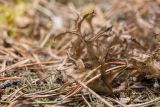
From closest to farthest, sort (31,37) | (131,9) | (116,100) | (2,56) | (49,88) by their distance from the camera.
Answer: (116,100) → (49,88) → (2,56) → (31,37) → (131,9)

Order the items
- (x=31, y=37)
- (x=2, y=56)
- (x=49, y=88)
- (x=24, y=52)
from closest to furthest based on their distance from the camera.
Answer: (x=49, y=88) < (x=2, y=56) < (x=24, y=52) < (x=31, y=37)

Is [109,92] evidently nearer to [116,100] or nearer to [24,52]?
[116,100]

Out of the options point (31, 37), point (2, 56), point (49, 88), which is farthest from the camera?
point (31, 37)

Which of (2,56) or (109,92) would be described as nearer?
(109,92)

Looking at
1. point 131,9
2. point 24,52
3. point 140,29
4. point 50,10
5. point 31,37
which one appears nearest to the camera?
point 24,52

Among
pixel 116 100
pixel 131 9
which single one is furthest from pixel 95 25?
pixel 116 100

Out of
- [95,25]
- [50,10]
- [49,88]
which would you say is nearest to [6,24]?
[50,10]

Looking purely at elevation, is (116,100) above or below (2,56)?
below

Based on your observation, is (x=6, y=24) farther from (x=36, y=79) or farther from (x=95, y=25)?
(x=36, y=79)

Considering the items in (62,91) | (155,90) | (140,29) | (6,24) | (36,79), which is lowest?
(155,90)
